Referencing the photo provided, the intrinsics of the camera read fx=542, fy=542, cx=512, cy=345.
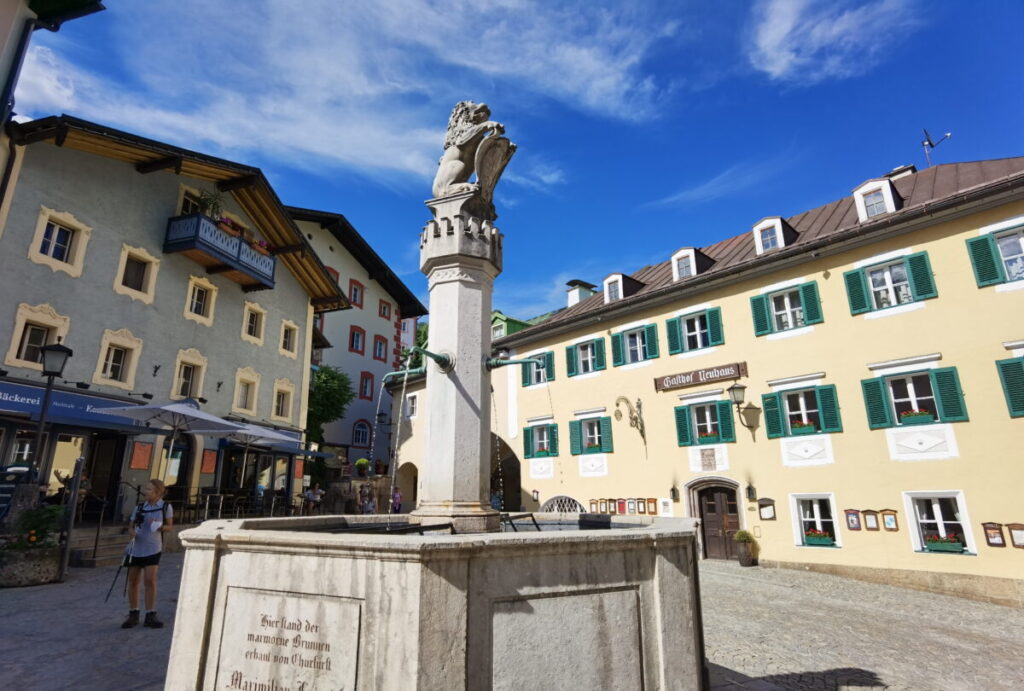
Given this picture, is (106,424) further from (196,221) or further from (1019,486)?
(1019,486)

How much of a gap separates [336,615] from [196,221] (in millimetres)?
18341

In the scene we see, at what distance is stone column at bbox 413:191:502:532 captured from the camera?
205 inches

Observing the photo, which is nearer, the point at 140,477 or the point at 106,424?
the point at 106,424

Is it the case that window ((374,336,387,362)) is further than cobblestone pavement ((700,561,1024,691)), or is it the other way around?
window ((374,336,387,362))

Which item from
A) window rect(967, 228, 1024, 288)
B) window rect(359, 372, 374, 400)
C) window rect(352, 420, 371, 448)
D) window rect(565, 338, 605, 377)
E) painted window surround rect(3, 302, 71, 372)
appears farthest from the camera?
window rect(359, 372, 374, 400)

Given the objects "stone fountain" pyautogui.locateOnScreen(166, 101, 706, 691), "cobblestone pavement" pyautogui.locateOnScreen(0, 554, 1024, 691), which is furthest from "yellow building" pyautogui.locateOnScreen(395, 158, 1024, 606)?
"stone fountain" pyautogui.locateOnScreen(166, 101, 706, 691)

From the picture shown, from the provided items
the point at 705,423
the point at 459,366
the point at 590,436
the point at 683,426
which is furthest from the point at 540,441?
the point at 459,366

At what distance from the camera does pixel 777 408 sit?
51.7 feet

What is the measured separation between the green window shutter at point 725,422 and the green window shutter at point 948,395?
16.7 feet

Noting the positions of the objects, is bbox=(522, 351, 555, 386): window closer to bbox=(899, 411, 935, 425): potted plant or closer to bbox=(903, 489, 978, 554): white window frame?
bbox=(899, 411, 935, 425): potted plant

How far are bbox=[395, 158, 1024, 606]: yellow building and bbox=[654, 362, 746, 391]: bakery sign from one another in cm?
5

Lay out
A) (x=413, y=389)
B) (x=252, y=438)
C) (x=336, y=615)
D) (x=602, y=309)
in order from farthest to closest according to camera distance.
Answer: (x=413, y=389)
(x=602, y=309)
(x=252, y=438)
(x=336, y=615)

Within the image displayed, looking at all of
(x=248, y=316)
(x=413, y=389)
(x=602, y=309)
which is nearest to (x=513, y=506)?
(x=413, y=389)

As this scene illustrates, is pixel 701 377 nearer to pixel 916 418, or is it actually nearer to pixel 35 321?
pixel 916 418
